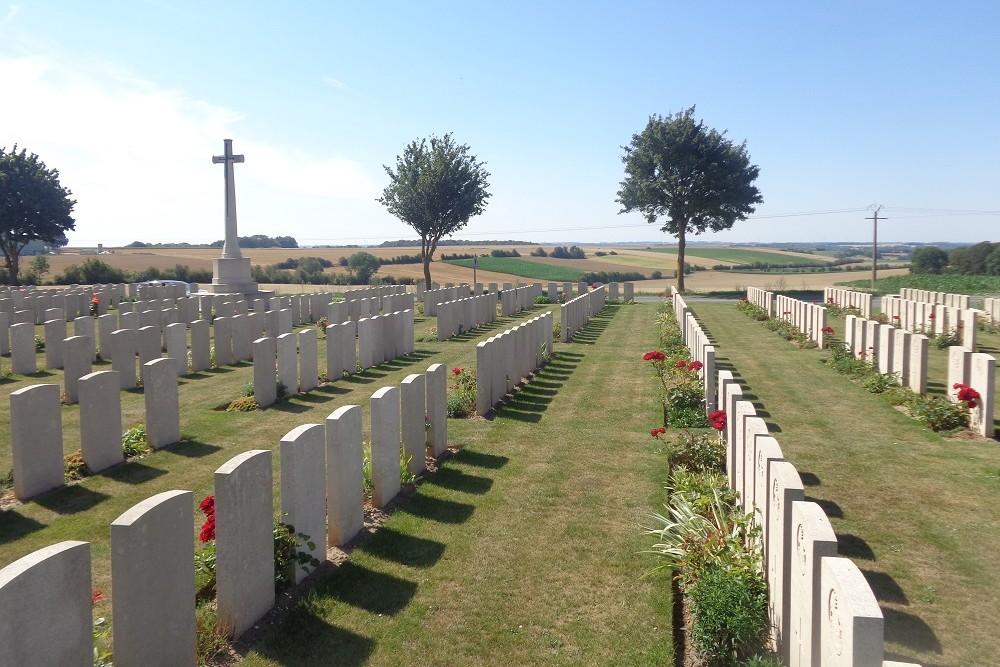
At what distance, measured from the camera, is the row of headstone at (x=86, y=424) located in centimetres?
808

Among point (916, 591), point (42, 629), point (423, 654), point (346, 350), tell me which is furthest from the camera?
point (346, 350)

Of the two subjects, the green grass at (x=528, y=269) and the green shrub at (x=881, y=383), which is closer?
the green shrub at (x=881, y=383)

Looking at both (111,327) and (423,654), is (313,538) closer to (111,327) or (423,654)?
(423,654)

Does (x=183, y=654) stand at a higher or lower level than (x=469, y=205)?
lower

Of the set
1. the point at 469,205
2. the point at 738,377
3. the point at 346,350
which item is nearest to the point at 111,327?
the point at 346,350

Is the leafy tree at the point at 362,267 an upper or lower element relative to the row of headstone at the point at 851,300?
upper

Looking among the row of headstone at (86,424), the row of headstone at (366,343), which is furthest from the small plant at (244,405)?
the row of headstone at (366,343)

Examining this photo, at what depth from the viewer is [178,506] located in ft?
15.0

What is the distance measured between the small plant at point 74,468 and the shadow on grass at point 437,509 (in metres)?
3.99

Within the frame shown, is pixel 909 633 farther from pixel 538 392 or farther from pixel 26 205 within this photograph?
pixel 26 205

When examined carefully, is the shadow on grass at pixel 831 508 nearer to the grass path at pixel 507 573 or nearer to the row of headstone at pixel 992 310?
the grass path at pixel 507 573

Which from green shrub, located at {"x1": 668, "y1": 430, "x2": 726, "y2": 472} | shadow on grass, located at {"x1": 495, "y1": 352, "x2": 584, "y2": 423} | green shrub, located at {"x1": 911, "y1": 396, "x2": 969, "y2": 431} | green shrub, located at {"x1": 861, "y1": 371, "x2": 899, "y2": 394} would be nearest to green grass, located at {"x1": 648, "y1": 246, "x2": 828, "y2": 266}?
shadow on grass, located at {"x1": 495, "y1": 352, "x2": 584, "y2": 423}

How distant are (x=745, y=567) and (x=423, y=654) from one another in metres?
2.30

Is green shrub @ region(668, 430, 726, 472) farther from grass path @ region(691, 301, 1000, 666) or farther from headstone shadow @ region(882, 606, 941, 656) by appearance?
headstone shadow @ region(882, 606, 941, 656)
